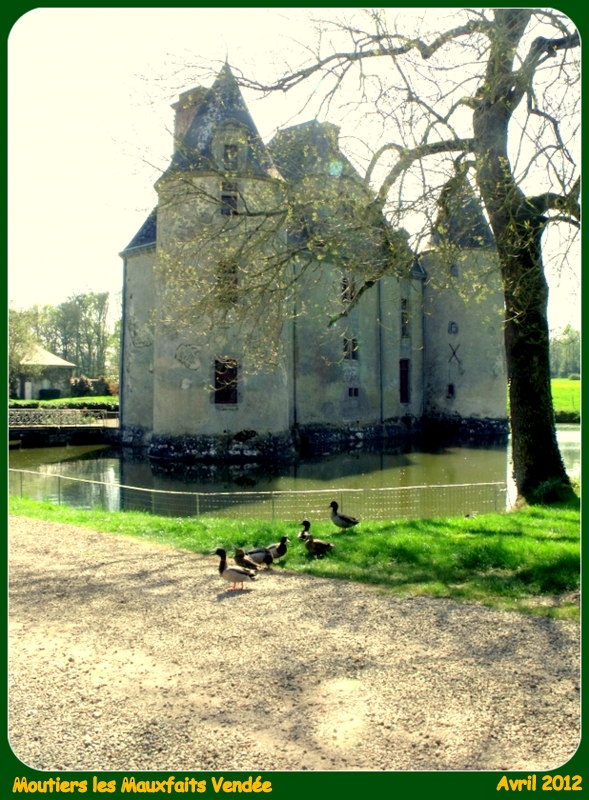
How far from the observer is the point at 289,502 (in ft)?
47.5

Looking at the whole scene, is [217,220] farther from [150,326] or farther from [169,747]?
[169,747]

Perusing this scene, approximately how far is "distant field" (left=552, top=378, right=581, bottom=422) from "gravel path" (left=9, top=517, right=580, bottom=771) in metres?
29.0

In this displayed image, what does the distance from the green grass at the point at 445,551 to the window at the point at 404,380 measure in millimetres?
21644

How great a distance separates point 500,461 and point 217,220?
12.3 metres

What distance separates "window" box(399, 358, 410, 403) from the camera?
103 ft

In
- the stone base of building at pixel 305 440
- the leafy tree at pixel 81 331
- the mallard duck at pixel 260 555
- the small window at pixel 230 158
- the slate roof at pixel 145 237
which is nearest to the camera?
A: the mallard duck at pixel 260 555

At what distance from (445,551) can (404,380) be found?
961 inches

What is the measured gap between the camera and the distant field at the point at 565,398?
118 feet

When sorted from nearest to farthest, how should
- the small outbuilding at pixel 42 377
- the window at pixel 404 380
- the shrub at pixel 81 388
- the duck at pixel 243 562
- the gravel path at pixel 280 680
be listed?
the gravel path at pixel 280 680 → the duck at pixel 243 562 → the window at pixel 404 380 → the small outbuilding at pixel 42 377 → the shrub at pixel 81 388

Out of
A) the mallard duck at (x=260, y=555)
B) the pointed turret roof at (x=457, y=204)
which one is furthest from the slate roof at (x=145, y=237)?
the mallard duck at (x=260, y=555)

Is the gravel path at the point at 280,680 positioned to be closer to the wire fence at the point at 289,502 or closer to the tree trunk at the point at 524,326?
the tree trunk at the point at 524,326

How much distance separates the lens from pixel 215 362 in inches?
854

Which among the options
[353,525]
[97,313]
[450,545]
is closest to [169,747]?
[450,545]

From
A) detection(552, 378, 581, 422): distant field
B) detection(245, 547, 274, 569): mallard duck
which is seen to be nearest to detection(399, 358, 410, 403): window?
detection(552, 378, 581, 422): distant field
